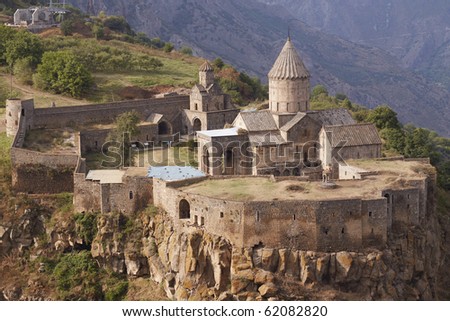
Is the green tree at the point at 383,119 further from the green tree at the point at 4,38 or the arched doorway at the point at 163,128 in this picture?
the green tree at the point at 4,38

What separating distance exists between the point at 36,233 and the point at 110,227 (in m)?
4.89

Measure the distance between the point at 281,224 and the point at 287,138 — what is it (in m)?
10.9

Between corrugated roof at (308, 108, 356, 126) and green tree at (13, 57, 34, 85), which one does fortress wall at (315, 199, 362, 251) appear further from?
green tree at (13, 57, 34, 85)

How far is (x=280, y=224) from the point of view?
42375 millimetres

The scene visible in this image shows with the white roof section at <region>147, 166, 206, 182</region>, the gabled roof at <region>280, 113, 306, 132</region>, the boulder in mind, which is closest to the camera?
the boulder

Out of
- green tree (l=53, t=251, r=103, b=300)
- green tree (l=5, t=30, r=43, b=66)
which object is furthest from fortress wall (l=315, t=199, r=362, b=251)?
green tree (l=5, t=30, r=43, b=66)

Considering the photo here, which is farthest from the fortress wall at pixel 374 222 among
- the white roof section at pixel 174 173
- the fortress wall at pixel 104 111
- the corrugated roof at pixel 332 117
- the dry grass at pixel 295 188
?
the fortress wall at pixel 104 111

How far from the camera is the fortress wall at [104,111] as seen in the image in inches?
2293

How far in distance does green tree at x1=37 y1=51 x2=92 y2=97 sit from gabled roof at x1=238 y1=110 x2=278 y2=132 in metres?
16.7

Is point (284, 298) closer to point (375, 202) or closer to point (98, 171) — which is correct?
point (375, 202)

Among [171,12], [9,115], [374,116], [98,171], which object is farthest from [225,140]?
[171,12]

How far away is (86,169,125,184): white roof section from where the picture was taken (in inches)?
1901

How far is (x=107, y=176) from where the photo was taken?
162ft

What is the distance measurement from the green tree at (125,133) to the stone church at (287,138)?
5638 mm
